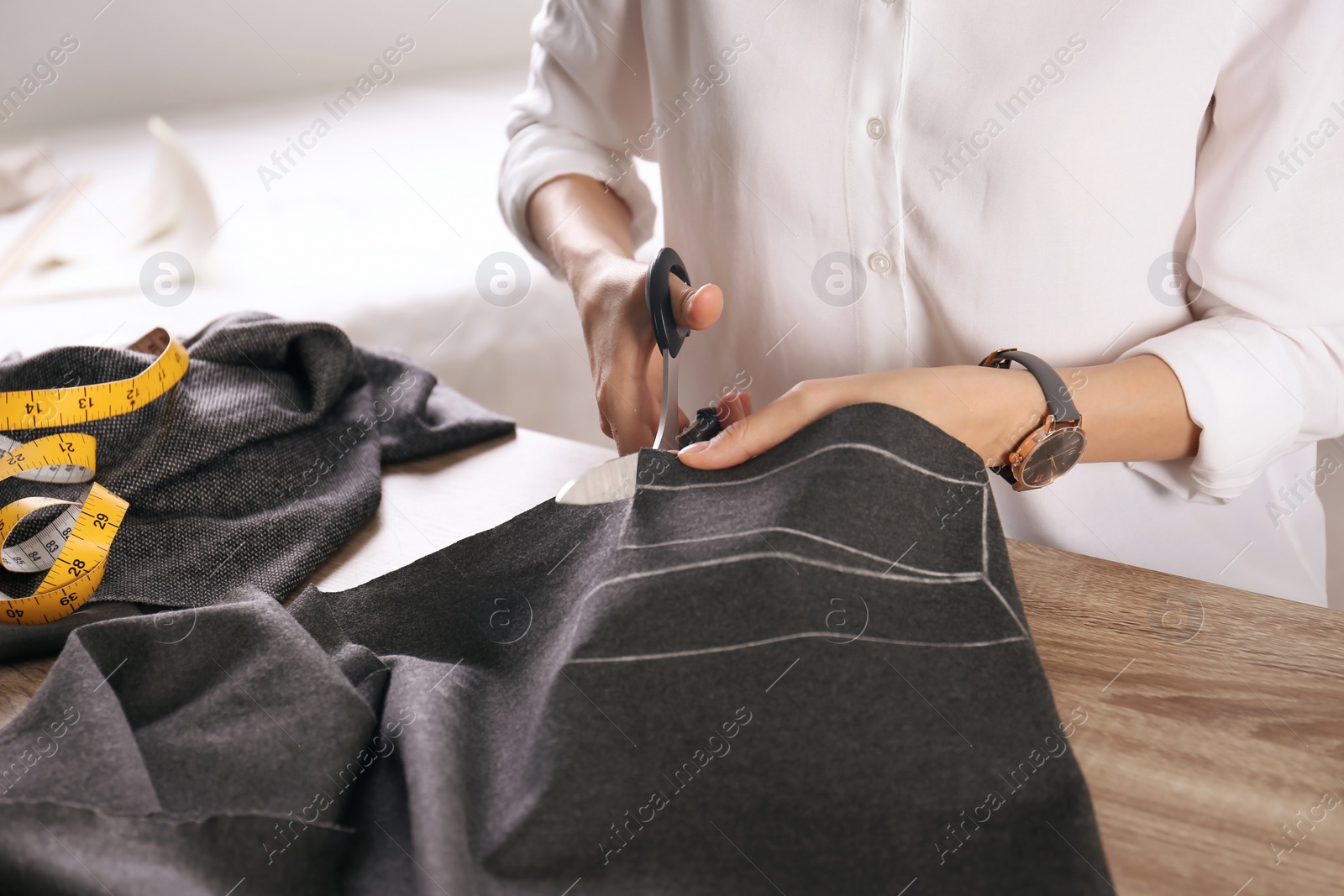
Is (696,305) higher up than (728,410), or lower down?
higher up

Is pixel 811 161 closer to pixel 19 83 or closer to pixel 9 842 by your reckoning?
pixel 9 842

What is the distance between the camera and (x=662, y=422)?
0.82 metres

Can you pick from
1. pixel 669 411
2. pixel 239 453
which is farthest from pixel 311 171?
pixel 669 411

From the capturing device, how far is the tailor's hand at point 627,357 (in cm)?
87

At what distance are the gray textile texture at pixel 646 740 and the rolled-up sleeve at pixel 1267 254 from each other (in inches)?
13.3

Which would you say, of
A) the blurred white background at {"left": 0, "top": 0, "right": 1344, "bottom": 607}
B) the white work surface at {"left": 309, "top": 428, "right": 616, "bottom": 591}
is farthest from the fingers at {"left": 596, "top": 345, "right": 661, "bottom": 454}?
the blurred white background at {"left": 0, "top": 0, "right": 1344, "bottom": 607}

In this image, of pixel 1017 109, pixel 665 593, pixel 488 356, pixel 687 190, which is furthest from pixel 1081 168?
pixel 488 356

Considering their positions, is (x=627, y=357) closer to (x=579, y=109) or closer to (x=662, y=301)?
(x=662, y=301)

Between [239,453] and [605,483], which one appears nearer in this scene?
[605,483]

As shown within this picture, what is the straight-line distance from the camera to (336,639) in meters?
0.72

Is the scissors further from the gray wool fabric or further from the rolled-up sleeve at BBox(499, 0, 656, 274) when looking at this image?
the rolled-up sleeve at BBox(499, 0, 656, 274)

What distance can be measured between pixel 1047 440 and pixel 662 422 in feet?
1.14

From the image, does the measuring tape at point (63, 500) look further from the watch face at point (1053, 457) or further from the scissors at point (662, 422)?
the watch face at point (1053, 457)

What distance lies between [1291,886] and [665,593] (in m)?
0.43
